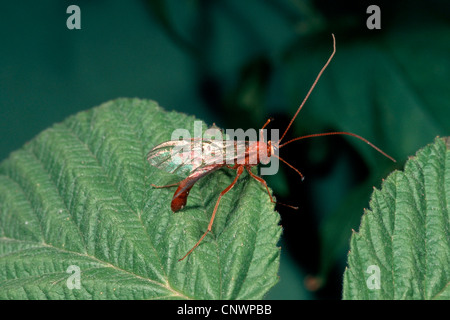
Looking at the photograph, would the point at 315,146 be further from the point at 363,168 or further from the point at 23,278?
the point at 23,278

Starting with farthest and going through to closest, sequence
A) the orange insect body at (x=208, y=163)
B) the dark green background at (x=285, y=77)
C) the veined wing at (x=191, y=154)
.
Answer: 1. the dark green background at (x=285, y=77)
2. the veined wing at (x=191, y=154)
3. the orange insect body at (x=208, y=163)

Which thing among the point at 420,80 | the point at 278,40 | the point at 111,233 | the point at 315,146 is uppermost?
the point at 278,40
